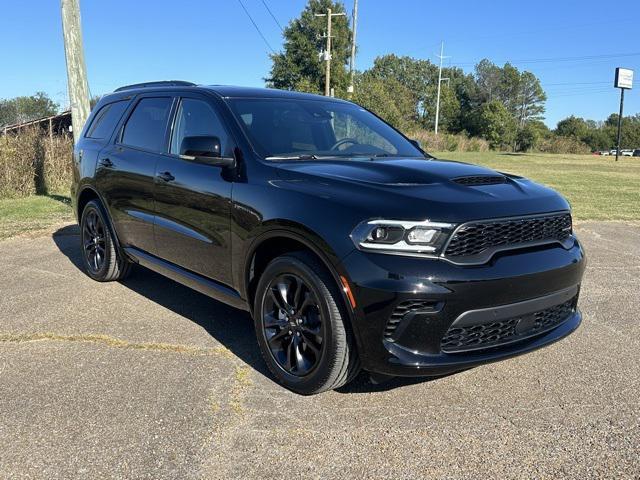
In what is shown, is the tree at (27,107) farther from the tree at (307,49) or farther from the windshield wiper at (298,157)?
the windshield wiper at (298,157)

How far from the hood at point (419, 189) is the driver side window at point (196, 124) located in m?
0.64

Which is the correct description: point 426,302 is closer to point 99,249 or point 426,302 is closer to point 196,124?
point 196,124

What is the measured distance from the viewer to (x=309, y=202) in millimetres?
3180

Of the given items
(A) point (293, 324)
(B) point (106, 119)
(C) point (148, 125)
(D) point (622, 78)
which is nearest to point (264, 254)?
(A) point (293, 324)

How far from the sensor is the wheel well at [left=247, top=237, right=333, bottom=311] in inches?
135

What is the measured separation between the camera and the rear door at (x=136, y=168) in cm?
466

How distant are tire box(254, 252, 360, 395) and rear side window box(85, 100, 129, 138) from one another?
2.88m

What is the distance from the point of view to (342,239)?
2951 millimetres

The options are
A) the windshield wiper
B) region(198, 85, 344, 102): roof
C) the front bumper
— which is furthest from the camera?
region(198, 85, 344, 102): roof

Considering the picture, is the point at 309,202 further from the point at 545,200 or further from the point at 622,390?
the point at 622,390

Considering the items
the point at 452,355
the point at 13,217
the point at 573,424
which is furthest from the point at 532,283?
the point at 13,217

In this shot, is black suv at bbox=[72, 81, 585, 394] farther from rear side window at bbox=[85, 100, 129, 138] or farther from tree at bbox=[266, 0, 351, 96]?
tree at bbox=[266, 0, 351, 96]

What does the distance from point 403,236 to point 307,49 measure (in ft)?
153

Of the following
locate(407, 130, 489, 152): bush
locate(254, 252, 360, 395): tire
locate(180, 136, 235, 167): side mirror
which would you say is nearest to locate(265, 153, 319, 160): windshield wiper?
locate(180, 136, 235, 167): side mirror
